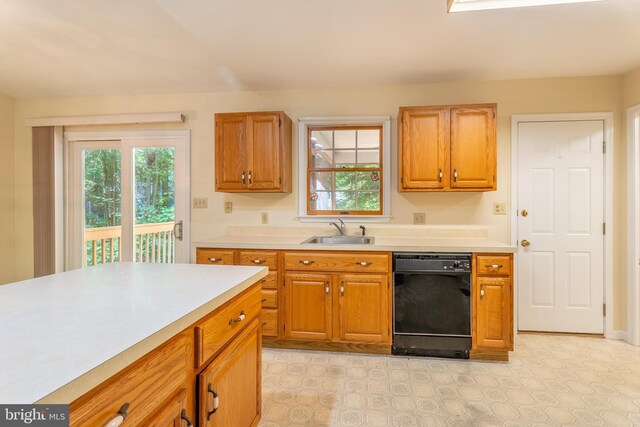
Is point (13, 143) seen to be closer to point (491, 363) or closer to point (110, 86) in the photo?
point (110, 86)

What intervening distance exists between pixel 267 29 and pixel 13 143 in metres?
3.53

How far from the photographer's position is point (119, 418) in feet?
2.36

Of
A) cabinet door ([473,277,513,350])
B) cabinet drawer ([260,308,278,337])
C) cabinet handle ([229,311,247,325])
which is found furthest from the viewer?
cabinet drawer ([260,308,278,337])

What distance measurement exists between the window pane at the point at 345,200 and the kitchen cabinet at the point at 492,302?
129 cm

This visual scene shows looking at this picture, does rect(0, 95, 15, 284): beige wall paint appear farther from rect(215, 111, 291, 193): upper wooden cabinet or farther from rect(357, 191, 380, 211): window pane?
rect(357, 191, 380, 211): window pane

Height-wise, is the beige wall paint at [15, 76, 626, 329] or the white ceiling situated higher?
the white ceiling

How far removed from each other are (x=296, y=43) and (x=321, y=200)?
4.95 feet

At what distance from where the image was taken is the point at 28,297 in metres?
1.11

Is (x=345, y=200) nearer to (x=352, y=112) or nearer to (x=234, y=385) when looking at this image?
(x=352, y=112)

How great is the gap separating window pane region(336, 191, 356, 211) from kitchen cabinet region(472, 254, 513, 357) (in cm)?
129

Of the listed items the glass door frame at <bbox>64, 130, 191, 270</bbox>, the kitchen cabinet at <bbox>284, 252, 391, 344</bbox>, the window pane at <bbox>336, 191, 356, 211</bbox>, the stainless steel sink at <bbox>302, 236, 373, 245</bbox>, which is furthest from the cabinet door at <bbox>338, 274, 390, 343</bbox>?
the glass door frame at <bbox>64, 130, 191, 270</bbox>

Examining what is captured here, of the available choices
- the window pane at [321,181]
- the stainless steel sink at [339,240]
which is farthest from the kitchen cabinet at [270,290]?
the window pane at [321,181]

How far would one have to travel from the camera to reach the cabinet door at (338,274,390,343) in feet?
8.60

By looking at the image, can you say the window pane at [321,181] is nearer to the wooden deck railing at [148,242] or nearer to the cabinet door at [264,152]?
the cabinet door at [264,152]
